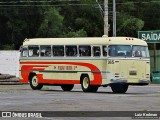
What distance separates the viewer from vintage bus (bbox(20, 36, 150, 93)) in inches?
1244

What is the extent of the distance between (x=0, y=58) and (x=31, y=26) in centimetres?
1933

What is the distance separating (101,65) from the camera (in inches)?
1256

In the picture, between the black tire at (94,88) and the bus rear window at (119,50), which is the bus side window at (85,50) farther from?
the black tire at (94,88)

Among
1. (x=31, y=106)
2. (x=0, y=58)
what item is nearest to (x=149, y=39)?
(x=0, y=58)

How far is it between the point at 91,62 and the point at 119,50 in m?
1.67

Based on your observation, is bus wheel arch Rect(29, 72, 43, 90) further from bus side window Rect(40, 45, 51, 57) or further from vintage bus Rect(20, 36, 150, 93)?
bus side window Rect(40, 45, 51, 57)

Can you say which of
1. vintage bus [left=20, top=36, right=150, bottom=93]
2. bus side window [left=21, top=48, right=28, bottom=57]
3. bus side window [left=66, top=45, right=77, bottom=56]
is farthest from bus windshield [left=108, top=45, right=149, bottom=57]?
bus side window [left=21, top=48, right=28, bottom=57]

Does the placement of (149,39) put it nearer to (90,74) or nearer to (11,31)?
(90,74)

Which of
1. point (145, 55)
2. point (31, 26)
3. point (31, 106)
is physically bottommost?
point (31, 106)

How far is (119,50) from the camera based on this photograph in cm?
3183

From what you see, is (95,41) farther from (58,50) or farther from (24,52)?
(24,52)

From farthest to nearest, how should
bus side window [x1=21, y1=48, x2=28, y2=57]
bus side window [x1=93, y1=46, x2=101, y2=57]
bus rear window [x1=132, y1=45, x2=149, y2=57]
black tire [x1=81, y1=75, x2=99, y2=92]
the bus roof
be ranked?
bus side window [x1=21, y1=48, x2=28, y2=57] < black tire [x1=81, y1=75, x2=99, y2=92] < bus side window [x1=93, y1=46, x2=101, y2=57] < bus rear window [x1=132, y1=45, x2=149, y2=57] < the bus roof

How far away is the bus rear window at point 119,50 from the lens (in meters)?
31.7

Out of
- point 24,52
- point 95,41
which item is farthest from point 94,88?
point 24,52
